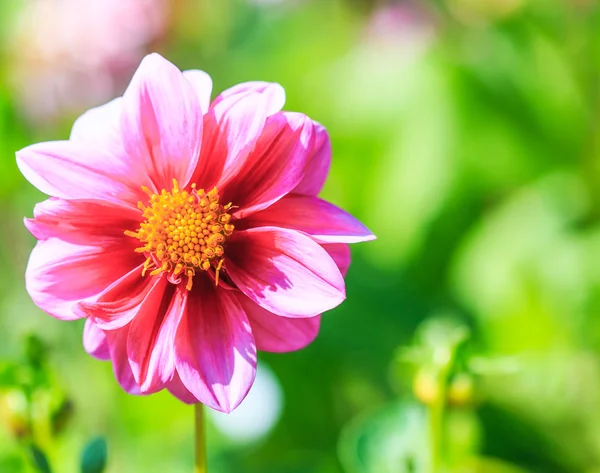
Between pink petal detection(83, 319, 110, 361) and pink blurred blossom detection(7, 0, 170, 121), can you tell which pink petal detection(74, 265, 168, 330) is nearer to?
pink petal detection(83, 319, 110, 361)

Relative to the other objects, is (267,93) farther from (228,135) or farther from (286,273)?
(286,273)

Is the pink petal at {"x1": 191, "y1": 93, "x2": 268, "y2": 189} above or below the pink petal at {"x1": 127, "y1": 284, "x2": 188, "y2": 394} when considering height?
above

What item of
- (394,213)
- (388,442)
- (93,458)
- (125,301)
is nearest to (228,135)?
(125,301)

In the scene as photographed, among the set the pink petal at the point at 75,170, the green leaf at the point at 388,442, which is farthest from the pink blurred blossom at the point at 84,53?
the pink petal at the point at 75,170

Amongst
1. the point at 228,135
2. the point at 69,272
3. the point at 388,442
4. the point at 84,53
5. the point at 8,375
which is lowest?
the point at 388,442

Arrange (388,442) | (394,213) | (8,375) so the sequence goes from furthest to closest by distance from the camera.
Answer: (394,213) → (388,442) → (8,375)

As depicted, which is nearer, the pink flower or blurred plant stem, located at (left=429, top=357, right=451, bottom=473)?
the pink flower

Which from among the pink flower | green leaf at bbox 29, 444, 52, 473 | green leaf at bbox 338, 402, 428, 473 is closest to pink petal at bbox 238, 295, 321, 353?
the pink flower
